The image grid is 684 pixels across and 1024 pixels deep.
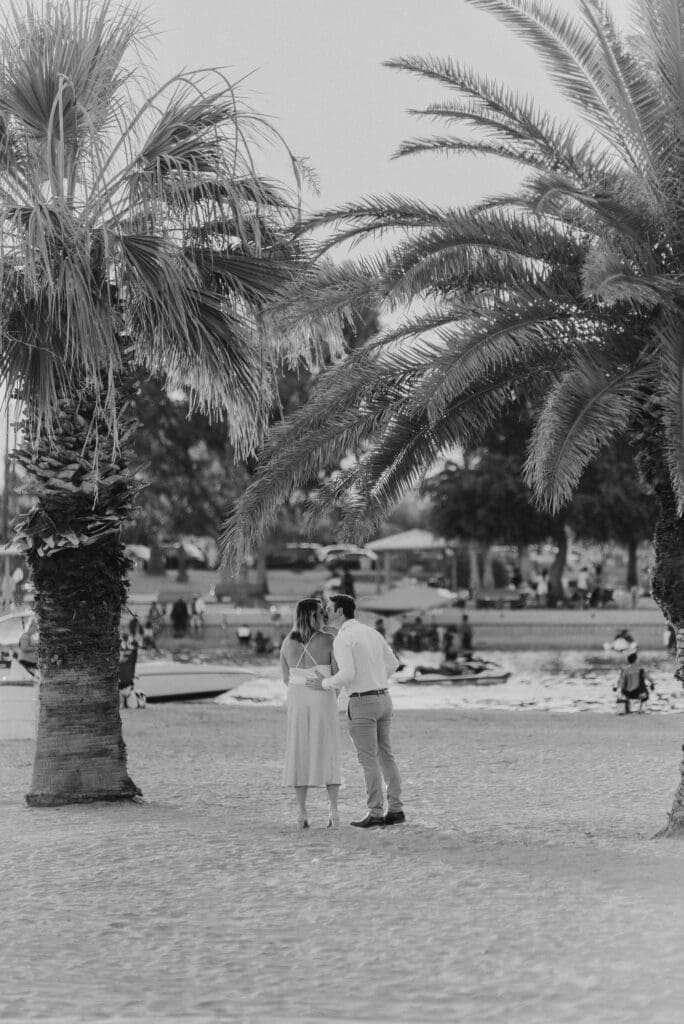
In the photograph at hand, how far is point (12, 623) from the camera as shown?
26.7m

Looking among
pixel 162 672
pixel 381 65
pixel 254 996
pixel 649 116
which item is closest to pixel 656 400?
pixel 649 116

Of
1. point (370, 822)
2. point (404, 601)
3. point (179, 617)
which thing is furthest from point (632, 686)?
point (404, 601)

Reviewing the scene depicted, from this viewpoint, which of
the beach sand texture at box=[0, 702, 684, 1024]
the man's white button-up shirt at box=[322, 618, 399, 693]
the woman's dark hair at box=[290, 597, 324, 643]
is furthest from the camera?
the woman's dark hair at box=[290, 597, 324, 643]

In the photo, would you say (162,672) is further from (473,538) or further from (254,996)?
(473,538)

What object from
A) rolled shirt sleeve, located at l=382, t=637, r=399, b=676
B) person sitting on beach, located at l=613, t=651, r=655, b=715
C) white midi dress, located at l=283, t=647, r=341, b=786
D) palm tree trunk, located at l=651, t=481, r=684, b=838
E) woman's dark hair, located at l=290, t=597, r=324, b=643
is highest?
palm tree trunk, located at l=651, t=481, r=684, b=838

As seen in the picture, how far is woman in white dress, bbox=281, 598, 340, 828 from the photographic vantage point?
33.2ft

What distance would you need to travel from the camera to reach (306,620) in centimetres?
1034

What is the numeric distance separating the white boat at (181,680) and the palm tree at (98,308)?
581 inches

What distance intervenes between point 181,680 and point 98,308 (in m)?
16.7

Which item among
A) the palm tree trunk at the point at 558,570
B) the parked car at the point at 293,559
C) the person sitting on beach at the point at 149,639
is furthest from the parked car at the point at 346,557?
the palm tree trunk at the point at 558,570

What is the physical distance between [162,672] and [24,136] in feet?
55.3

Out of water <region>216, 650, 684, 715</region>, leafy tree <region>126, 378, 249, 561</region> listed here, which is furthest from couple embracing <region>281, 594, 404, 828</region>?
A: leafy tree <region>126, 378, 249, 561</region>

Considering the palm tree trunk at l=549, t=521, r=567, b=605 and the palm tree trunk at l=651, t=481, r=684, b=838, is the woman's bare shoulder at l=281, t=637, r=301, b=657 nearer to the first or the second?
the palm tree trunk at l=651, t=481, r=684, b=838

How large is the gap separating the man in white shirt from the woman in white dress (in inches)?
4.1
